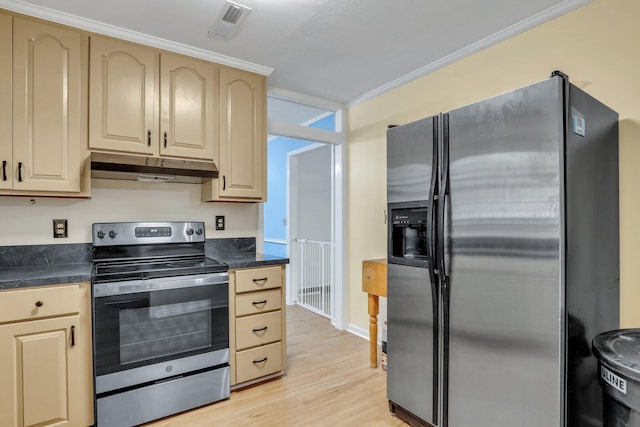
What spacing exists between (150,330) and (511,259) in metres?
2.02

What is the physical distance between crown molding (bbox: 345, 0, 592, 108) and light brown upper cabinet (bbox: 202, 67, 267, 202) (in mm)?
1186

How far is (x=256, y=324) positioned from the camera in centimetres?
250

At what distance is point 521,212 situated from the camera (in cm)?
150

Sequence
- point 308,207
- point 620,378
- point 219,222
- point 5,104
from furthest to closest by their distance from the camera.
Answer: point 308,207, point 219,222, point 5,104, point 620,378

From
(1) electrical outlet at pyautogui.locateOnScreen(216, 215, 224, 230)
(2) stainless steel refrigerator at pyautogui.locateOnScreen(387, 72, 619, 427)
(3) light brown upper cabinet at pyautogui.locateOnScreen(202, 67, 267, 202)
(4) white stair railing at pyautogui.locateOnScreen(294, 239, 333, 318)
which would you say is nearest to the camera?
(2) stainless steel refrigerator at pyautogui.locateOnScreen(387, 72, 619, 427)

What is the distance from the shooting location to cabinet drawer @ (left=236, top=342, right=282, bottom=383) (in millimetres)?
2441

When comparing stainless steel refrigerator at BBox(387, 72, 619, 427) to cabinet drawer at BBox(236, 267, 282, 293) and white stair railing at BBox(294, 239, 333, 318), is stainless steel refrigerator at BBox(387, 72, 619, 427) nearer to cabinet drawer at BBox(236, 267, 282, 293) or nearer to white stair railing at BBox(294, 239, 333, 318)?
cabinet drawer at BBox(236, 267, 282, 293)

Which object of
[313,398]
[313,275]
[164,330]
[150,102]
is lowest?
[313,398]

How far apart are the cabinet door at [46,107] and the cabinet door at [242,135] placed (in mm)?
901

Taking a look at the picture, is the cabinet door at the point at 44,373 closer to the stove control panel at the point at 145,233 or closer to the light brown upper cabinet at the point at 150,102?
the stove control panel at the point at 145,233

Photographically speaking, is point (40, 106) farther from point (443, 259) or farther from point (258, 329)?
point (443, 259)

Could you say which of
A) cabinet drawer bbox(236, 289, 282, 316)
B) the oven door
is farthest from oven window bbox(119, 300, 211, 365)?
cabinet drawer bbox(236, 289, 282, 316)

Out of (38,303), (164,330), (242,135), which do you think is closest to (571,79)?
(242,135)

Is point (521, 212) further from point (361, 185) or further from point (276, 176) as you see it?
point (276, 176)
